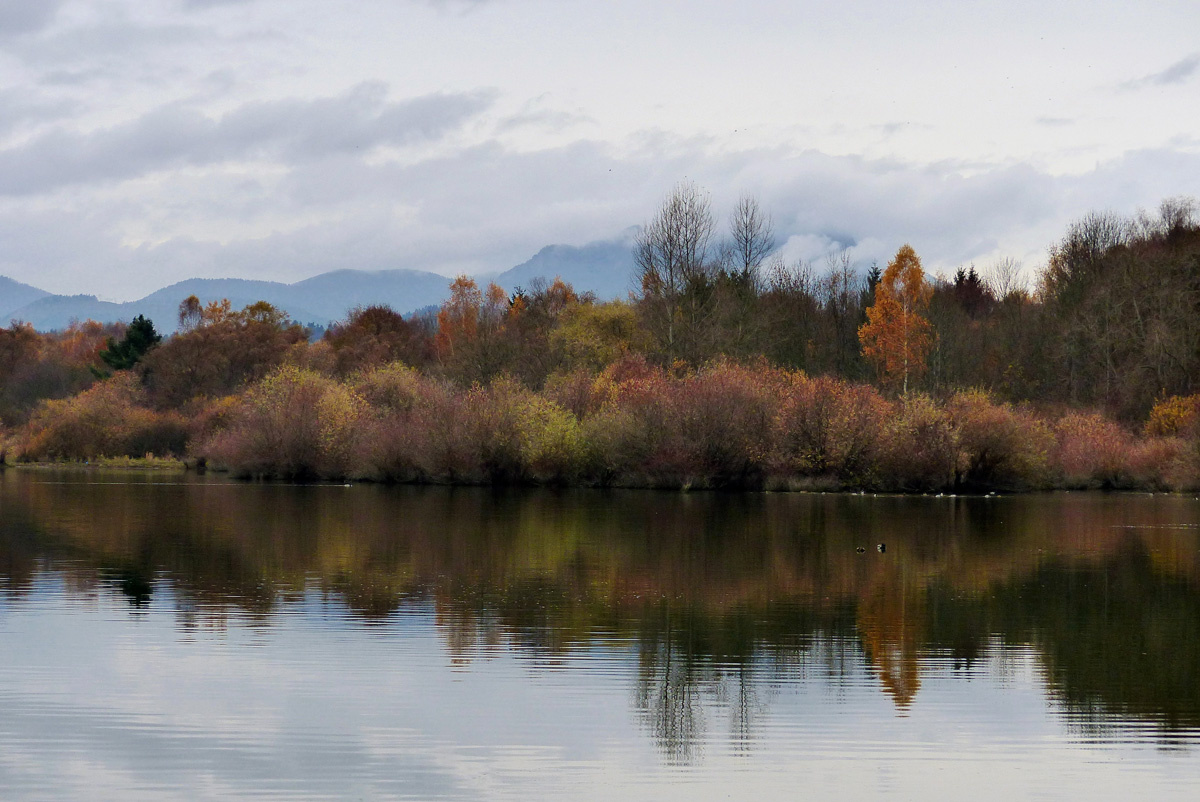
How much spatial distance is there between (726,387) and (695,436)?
2.41m

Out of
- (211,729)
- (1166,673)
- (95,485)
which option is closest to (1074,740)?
(1166,673)

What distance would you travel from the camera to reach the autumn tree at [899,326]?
251 feet

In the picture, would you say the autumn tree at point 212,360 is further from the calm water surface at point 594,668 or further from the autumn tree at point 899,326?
the calm water surface at point 594,668

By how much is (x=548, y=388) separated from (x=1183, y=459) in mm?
27598

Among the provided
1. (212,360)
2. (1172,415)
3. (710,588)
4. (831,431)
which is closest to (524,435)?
(831,431)

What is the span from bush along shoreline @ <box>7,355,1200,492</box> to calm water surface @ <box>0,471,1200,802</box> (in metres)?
23.1

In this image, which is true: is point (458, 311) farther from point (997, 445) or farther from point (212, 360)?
point (997, 445)

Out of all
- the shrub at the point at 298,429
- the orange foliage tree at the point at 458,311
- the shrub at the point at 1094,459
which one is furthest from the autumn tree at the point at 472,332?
the shrub at the point at 1094,459

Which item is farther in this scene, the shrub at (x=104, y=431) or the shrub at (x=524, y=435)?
the shrub at (x=104, y=431)

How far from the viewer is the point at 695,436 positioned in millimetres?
51812

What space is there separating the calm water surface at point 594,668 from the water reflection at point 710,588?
0.09 meters

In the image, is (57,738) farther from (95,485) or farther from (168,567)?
(95,485)

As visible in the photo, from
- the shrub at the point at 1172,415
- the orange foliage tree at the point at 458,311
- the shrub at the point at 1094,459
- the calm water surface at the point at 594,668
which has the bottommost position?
the calm water surface at the point at 594,668

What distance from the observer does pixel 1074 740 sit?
10781mm
